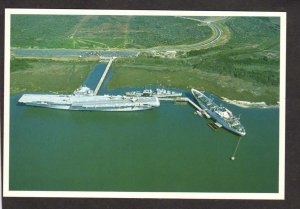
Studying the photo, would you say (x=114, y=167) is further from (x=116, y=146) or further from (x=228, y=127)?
(x=228, y=127)

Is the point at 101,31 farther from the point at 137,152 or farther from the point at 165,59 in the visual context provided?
the point at 137,152

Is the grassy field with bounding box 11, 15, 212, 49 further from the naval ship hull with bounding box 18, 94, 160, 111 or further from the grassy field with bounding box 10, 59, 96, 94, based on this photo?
the naval ship hull with bounding box 18, 94, 160, 111

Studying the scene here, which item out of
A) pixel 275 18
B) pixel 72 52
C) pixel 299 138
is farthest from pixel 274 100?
pixel 72 52

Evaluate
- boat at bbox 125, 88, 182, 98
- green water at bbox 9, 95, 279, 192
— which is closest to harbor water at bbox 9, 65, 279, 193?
green water at bbox 9, 95, 279, 192

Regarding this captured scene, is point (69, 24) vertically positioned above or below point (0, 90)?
above

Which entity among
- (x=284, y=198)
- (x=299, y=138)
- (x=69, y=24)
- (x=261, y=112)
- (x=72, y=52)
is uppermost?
(x=69, y=24)

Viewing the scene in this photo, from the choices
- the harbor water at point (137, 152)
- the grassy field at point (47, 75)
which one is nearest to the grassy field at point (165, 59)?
the grassy field at point (47, 75)

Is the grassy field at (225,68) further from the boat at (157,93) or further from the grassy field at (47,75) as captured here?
the grassy field at (47,75)
